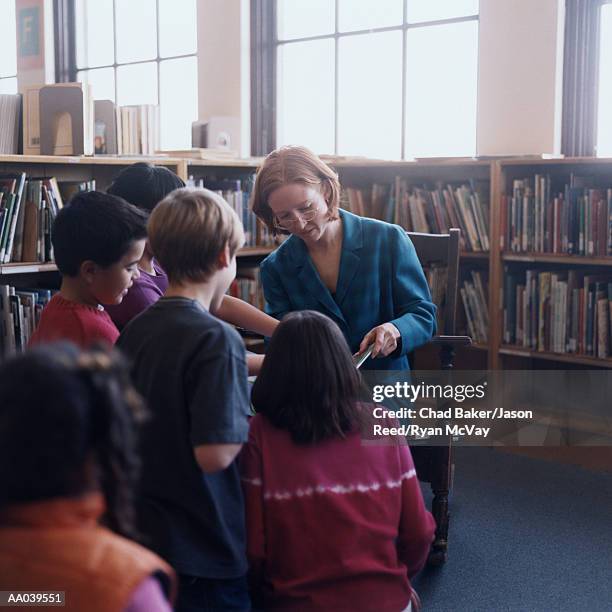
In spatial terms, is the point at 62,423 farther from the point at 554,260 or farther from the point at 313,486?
the point at 554,260

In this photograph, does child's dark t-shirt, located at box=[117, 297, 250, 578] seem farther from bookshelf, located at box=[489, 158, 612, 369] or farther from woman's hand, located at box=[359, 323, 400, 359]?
bookshelf, located at box=[489, 158, 612, 369]

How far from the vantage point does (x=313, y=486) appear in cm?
139

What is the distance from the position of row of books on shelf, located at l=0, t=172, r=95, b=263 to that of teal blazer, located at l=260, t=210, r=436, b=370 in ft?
3.99

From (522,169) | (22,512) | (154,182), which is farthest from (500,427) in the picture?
(22,512)

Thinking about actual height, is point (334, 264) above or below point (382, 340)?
above

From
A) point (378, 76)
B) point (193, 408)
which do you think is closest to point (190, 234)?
point (193, 408)

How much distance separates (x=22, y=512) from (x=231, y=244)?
25.8 inches

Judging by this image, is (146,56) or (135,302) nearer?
(135,302)

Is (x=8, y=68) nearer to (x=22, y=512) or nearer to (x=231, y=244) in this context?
(x=231, y=244)

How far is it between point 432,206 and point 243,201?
0.92 meters

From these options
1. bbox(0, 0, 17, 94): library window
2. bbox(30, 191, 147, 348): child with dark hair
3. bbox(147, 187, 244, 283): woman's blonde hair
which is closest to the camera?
bbox(147, 187, 244, 283): woman's blonde hair

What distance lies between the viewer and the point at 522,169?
3.73m

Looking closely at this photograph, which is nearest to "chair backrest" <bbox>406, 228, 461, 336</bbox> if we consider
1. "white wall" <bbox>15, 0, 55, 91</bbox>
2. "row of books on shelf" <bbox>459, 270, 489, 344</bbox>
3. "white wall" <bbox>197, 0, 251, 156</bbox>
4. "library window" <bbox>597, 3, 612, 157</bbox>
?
"row of books on shelf" <bbox>459, 270, 489, 344</bbox>

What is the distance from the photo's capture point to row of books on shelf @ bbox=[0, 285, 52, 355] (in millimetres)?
3105
